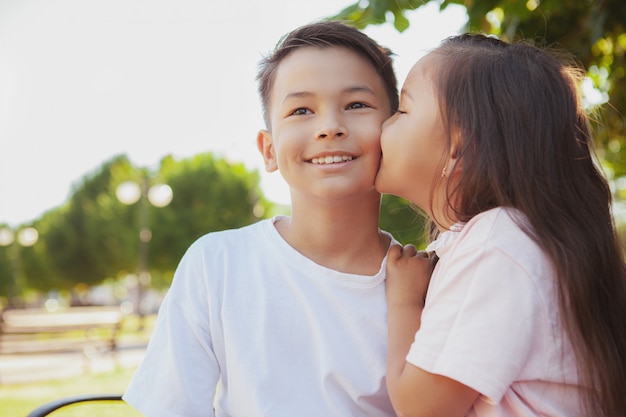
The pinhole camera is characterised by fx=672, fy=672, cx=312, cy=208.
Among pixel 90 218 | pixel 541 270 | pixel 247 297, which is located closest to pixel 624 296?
pixel 541 270

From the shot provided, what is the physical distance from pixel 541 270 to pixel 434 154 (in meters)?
0.47

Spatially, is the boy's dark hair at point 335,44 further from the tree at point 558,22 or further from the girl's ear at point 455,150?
the tree at point 558,22

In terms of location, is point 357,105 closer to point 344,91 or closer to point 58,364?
point 344,91

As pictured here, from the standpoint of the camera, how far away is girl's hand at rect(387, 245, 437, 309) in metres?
1.92

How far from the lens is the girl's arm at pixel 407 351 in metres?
1.56

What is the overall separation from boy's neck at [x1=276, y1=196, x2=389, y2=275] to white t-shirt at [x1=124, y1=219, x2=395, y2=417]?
83mm

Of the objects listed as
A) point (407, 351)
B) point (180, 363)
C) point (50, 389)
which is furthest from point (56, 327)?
point (407, 351)

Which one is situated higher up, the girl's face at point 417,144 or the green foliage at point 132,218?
the girl's face at point 417,144

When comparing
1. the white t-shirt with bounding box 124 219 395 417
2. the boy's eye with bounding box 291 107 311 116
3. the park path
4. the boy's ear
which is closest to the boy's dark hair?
the boy's ear

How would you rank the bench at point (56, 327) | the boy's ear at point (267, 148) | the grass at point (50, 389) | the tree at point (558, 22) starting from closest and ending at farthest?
the boy's ear at point (267, 148), the tree at point (558, 22), the grass at point (50, 389), the bench at point (56, 327)

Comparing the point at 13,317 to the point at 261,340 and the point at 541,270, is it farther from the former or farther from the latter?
the point at 541,270

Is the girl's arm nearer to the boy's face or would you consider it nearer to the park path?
the boy's face

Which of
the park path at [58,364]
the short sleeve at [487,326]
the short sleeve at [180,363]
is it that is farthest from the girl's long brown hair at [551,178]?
the park path at [58,364]

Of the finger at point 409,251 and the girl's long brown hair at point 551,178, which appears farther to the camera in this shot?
the finger at point 409,251
